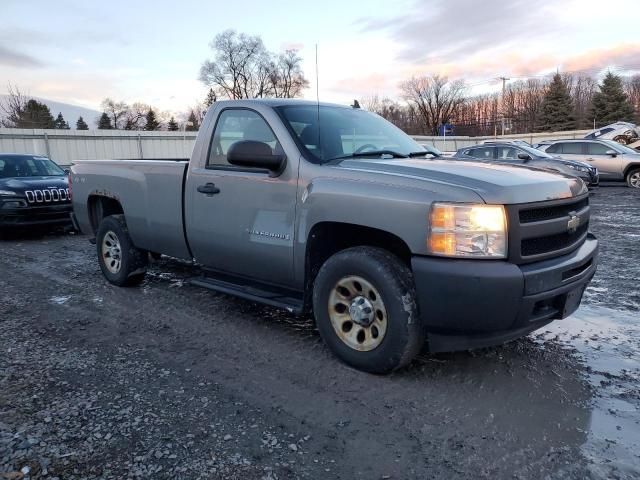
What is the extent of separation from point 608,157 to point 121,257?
56.7 ft

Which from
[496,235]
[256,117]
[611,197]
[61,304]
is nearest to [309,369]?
[496,235]

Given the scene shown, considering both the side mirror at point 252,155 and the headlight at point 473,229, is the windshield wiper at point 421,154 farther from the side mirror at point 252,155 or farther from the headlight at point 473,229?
the headlight at point 473,229

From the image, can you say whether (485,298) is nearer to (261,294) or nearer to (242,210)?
(261,294)

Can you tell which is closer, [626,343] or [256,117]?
[626,343]

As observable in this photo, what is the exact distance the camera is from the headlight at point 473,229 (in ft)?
9.77

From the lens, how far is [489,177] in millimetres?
3252

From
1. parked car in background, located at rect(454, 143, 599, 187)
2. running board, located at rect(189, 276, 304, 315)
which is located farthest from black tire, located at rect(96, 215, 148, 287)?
parked car in background, located at rect(454, 143, 599, 187)

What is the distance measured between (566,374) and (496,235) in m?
1.23

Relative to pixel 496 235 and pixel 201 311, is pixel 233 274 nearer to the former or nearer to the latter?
pixel 201 311

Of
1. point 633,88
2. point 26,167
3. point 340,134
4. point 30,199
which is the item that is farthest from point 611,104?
point 340,134

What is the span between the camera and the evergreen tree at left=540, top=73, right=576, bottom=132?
2340 inches

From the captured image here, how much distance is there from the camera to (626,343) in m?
3.98

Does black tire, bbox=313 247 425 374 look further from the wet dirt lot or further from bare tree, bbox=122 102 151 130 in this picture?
bare tree, bbox=122 102 151 130

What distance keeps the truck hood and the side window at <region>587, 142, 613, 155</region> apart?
53.1 ft
